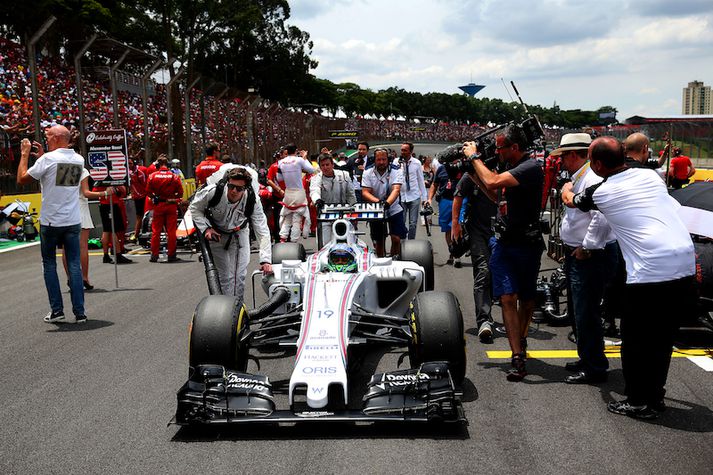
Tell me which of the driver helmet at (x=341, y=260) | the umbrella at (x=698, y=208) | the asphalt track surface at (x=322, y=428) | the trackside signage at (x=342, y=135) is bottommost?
the asphalt track surface at (x=322, y=428)

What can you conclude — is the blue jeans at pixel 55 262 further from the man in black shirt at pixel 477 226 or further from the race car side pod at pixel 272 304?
the man in black shirt at pixel 477 226

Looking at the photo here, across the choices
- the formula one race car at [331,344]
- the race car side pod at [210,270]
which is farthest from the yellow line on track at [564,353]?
the race car side pod at [210,270]

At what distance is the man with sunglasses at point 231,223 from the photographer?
700 centimetres

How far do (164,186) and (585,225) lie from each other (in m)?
8.58

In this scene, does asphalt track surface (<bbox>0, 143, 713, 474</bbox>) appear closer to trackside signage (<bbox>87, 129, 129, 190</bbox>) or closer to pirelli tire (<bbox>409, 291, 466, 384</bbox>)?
pirelli tire (<bbox>409, 291, 466, 384</bbox>)

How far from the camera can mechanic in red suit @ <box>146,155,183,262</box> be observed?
13.1 meters

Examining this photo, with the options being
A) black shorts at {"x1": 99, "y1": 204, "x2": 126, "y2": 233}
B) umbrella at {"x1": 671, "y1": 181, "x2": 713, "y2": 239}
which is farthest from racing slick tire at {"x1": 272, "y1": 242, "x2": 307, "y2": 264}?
black shorts at {"x1": 99, "y1": 204, "x2": 126, "y2": 233}

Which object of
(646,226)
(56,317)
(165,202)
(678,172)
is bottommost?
(56,317)

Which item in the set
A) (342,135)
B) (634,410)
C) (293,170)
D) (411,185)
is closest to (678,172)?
(411,185)

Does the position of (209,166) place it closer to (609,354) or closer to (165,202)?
(165,202)

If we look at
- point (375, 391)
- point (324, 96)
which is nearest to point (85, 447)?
point (375, 391)

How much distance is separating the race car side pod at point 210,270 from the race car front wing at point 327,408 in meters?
2.27

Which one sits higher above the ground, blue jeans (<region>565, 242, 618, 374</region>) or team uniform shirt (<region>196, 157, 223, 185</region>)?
team uniform shirt (<region>196, 157, 223, 185</region>)

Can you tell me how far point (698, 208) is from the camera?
7.64 metres
